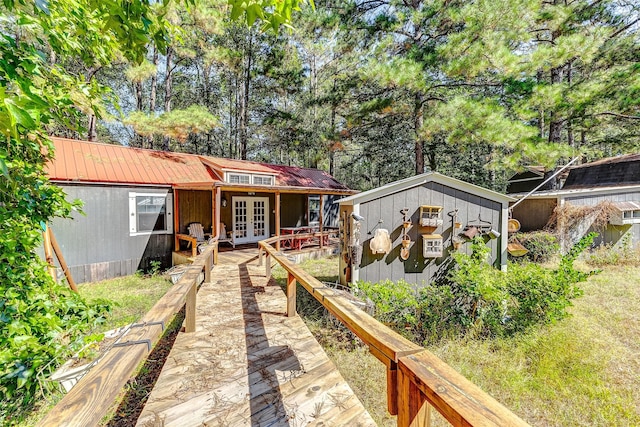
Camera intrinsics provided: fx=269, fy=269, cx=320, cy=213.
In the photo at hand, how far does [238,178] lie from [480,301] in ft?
29.2

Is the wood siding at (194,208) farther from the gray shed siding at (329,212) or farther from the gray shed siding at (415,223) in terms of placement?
the gray shed siding at (415,223)

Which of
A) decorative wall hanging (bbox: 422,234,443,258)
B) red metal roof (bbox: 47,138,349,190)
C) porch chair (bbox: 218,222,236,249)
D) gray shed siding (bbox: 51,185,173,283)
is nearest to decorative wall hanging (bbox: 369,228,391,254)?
decorative wall hanging (bbox: 422,234,443,258)

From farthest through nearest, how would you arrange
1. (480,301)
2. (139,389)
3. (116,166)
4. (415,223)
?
(116,166) < (415,223) < (480,301) < (139,389)

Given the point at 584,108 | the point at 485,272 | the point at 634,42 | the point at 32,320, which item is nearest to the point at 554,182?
the point at 584,108

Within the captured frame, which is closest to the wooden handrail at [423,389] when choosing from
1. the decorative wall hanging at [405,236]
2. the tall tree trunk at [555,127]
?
the decorative wall hanging at [405,236]

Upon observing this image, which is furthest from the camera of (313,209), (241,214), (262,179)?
(313,209)

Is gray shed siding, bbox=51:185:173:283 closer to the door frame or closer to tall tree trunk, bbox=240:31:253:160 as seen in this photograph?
the door frame

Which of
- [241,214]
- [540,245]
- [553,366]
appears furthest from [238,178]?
[540,245]

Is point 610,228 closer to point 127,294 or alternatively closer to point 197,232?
point 197,232

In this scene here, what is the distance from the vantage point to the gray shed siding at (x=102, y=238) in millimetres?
6824

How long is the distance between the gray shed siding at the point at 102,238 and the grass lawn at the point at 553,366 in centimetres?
596

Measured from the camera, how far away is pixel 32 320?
1.96 meters

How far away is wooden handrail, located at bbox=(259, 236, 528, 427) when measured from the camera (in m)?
0.82

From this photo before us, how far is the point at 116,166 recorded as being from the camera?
795cm
